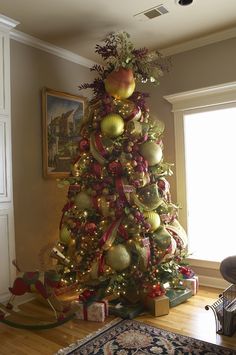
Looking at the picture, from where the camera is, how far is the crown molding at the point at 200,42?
3.28 meters

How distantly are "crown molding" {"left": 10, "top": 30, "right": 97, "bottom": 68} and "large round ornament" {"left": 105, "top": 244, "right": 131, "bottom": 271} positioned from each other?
227cm

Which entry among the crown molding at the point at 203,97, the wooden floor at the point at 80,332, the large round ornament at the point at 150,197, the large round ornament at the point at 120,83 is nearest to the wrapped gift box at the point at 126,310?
the wooden floor at the point at 80,332

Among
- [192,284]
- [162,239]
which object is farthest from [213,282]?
[162,239]

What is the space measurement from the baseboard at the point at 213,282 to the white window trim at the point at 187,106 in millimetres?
134

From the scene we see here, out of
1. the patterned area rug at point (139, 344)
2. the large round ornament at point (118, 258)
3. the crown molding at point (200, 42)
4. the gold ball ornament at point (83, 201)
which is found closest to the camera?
the patterned area rug at point (139, 344)

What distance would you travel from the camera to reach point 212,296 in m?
3.19

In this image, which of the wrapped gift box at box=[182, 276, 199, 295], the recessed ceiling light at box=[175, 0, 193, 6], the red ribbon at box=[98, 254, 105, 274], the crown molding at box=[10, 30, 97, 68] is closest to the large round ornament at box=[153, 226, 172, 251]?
the red ribbon at box=[98, 254, 105, 274]

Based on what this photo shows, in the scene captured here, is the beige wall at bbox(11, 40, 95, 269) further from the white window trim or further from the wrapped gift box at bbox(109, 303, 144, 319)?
the white window trim

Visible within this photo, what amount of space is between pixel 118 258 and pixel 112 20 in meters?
2.20

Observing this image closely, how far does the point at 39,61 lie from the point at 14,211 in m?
1.62

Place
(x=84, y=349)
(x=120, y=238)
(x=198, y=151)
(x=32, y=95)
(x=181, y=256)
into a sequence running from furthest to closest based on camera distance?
(x=198, y=151)
(x=32, y=95)
(x=181, y=256)
(x=120, y=238)
(x=84, y=349)

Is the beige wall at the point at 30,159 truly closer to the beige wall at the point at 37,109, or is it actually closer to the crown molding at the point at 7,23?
the beige wall at the point at 37,109

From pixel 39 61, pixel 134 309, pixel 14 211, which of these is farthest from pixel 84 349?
pixel 39 61

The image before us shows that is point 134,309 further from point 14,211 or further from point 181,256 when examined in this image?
point 14,211
